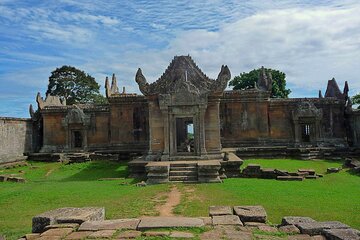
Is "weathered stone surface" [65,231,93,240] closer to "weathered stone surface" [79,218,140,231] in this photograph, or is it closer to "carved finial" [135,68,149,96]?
"weathered stone surface" [79,218,140,231]

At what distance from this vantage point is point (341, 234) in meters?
5.72

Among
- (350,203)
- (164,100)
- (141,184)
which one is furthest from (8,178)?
(350,203)

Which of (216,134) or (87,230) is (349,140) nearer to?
(216,134)

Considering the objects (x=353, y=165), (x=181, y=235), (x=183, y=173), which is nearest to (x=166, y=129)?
(x=183, y=173)

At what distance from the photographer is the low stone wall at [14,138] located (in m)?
24.0

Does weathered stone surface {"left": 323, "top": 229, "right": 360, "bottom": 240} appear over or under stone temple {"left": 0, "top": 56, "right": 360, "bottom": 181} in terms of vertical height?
under

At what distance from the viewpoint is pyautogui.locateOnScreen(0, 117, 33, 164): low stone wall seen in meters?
24.0

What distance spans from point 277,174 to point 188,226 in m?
9.74

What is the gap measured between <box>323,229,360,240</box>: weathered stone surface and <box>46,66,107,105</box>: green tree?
46.8m

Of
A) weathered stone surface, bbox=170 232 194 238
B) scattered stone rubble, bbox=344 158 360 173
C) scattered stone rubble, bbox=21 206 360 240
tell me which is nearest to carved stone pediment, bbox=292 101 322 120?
scattered stone rubble, bbox=344 158 360 173

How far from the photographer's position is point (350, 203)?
971 cm

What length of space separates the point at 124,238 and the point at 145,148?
66.4 feet

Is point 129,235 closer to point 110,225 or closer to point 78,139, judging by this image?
point 110,225

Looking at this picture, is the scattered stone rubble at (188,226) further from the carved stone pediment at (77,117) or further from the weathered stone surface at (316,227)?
the carved stone pediment at (77,117)
